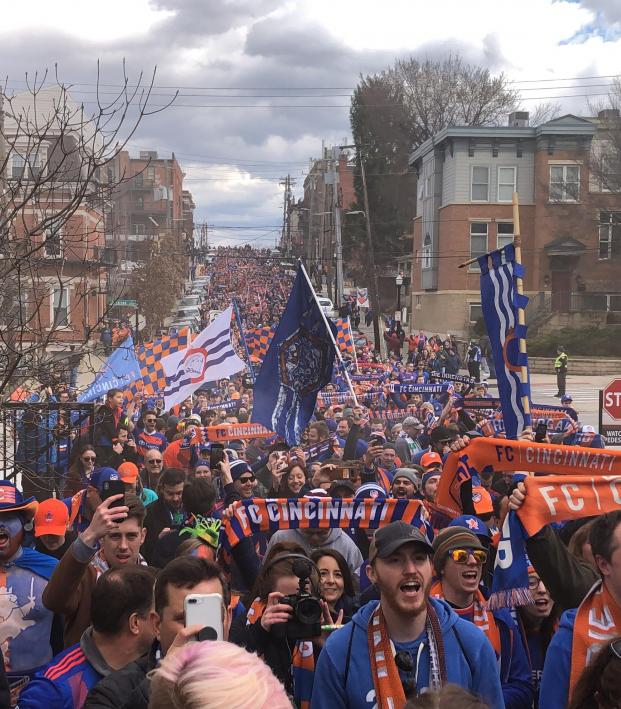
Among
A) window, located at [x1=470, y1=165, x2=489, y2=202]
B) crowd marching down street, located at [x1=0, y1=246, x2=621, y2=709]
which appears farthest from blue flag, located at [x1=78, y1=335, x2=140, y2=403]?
window, located at [x1=470, y1=165, x2=489, y2=202]

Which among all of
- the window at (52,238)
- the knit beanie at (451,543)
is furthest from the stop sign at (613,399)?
the knit beanie at (451,543)

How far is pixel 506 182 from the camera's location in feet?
163

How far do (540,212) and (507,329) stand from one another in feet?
140

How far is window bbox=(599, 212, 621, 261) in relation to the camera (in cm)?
4962

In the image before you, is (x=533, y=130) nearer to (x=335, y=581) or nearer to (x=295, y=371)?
(x=295, y=371)

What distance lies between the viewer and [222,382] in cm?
2569

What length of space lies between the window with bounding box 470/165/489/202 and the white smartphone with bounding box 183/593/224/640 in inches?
1896

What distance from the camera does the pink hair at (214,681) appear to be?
7.03 ft

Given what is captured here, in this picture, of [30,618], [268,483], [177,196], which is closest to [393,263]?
[268,483]

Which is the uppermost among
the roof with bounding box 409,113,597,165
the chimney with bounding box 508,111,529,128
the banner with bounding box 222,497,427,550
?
the chimney with bounding box 508,111,529,128

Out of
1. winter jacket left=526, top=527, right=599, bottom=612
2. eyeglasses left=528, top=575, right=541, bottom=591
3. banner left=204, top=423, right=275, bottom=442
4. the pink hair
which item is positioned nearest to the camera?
the pink hair

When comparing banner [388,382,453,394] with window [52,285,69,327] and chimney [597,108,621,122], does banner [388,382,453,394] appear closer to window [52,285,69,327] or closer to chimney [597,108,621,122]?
window [52,285,69,327]

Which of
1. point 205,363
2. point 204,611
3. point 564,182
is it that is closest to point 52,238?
point 204,611

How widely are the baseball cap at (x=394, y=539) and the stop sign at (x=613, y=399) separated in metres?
14.8
